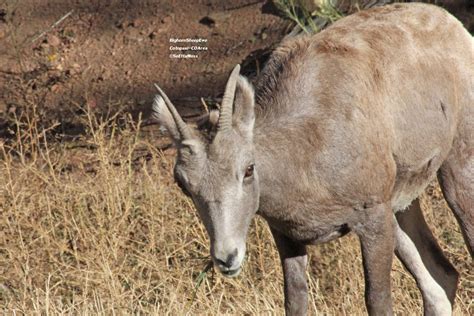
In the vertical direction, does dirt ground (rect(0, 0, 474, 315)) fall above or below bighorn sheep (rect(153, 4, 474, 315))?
below

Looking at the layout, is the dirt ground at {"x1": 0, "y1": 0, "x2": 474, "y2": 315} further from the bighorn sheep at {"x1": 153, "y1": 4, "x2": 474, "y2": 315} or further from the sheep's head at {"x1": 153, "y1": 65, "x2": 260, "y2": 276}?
the sheep's head at {"x1": 153, "y1": 65, "x2": 260, "y2": 276}

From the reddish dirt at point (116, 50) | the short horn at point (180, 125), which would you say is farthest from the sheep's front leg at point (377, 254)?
the reddish dirt at point (116, 50)

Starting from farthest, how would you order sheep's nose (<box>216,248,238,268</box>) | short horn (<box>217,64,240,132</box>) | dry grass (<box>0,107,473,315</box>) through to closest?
dry grass (<box>0,107,473,315</box>), short horn (<box>217,64,240,132</box>), sheep's nose (<box>216,248,238,268</box>)

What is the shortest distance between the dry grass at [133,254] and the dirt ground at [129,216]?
0.4 inches

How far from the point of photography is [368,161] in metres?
5.48

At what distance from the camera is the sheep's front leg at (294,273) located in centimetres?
585

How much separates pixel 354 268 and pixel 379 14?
6.26 ft

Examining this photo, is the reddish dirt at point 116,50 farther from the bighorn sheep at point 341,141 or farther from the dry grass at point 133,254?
the bighorn sheep at point 341,141

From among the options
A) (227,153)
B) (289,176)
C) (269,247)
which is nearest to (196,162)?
(227,153)

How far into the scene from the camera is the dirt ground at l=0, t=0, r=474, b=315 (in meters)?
6.92

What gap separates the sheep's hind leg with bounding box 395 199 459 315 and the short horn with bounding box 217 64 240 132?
1.76 meters

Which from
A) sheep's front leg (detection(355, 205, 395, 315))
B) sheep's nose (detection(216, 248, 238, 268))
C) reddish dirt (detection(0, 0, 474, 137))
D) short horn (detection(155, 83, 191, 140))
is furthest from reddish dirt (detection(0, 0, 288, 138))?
sheep's nose (detection(216, 248, 238, 268))

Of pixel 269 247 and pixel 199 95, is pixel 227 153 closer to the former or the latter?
pixel 269 247

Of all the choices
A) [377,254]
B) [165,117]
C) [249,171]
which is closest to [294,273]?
[377,254]
